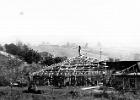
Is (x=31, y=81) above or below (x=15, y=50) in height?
below

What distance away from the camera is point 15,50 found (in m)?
96.8

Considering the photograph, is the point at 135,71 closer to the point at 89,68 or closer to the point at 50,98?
the point at 89,68

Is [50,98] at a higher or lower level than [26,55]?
lower

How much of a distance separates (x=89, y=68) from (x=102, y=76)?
219 centimetres

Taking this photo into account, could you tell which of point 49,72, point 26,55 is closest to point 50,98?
point 49,72

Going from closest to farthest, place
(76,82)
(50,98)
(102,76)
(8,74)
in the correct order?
1. (50,98)
2. (102,76)
3. (76,82)
4. (8,74)

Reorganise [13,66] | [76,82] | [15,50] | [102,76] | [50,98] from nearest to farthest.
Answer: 1. [50,98]
2. [102,76]
3. [76,82]
4. [13,66]
5. [15,50]

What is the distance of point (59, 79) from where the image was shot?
40.9 metres

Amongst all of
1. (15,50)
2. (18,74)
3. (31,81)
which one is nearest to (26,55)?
(15,50)

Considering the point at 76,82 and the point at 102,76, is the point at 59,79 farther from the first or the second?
the point at 102,76

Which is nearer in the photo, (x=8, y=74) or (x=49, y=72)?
(x=49, y=72)

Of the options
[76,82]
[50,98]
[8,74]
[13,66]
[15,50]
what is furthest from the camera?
[15,50]

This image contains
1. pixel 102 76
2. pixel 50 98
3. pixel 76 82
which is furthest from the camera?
pixel 76 82

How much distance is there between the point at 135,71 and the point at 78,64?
8.00m
